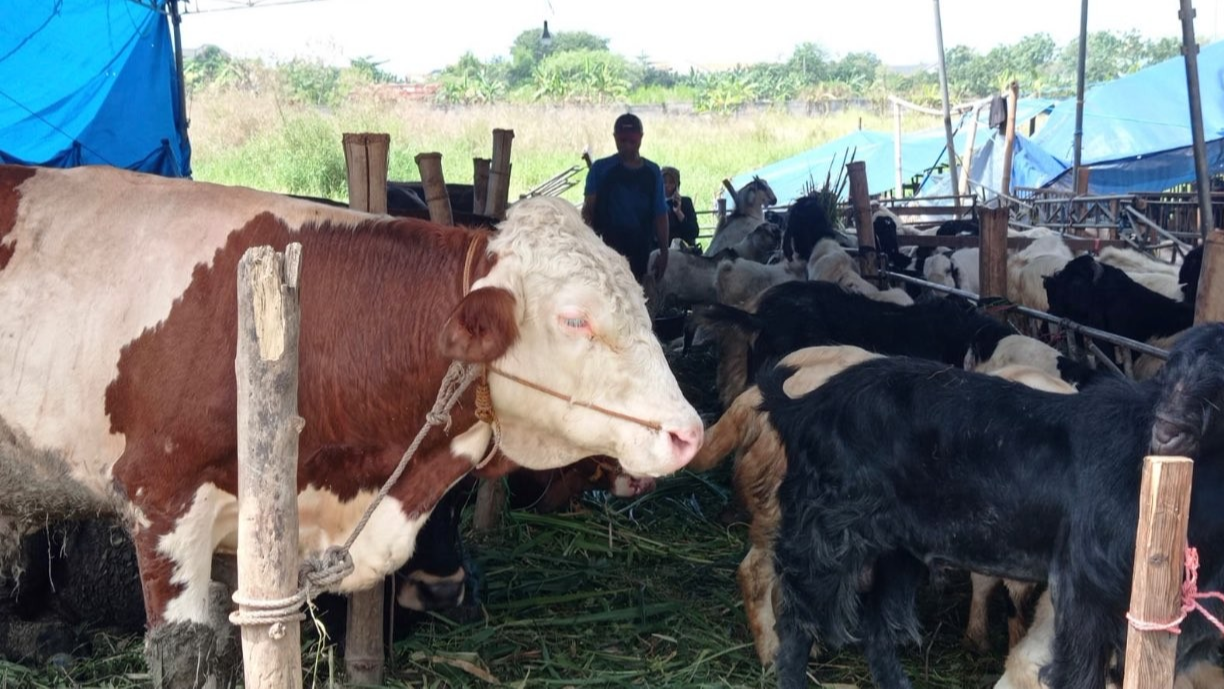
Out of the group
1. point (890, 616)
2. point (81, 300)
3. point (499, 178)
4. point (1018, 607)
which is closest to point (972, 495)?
point (890, 616)

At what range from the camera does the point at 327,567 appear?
9.78ft

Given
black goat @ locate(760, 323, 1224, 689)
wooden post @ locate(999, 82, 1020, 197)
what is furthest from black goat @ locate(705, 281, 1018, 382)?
wooden post @ locate(999, 82, 1020, 197)

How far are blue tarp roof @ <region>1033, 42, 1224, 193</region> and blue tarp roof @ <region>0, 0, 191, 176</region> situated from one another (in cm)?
1679

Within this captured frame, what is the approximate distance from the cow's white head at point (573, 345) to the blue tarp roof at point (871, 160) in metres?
23.7

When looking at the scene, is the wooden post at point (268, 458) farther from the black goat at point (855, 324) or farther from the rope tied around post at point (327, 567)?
the black goat at point (855, 324)

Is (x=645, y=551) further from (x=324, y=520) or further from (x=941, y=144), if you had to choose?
(x=941, y=144)

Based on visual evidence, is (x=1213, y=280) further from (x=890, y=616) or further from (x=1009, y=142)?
(x=1009, y=142)

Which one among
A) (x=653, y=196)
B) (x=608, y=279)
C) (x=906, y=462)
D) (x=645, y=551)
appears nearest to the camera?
(x=608, y=279)

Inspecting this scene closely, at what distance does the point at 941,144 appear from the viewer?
98.5 feet

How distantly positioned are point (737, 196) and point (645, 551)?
12.4 metres

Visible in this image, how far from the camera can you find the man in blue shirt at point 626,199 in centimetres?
1071

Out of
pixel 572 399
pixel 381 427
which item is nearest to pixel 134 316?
pixel 381 427

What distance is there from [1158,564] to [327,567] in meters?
2.01

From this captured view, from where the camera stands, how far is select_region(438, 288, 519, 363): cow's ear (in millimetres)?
3471
